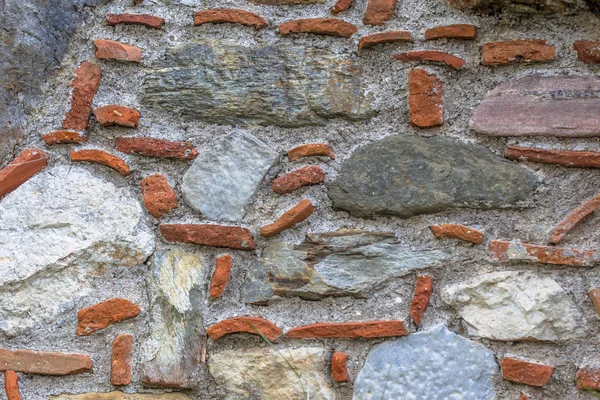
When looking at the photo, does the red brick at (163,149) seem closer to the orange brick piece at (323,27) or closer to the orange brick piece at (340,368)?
the orange brick piece at (323,27)

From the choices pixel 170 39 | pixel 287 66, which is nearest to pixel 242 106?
pixel 287 66

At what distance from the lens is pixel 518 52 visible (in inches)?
55.5

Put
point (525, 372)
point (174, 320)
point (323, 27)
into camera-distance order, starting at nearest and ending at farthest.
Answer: point (525, 372)
point (174, 320)
point (323, 27)

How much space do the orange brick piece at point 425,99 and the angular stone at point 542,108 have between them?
0.25ft

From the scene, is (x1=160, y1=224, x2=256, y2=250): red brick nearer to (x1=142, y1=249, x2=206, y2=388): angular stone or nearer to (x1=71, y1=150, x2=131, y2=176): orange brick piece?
(x1=142, y1=249, x2=206, y2=388): angular stone

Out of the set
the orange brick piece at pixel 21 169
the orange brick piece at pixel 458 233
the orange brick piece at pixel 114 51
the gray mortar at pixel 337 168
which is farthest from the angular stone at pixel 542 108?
the orange brick piece at pixel 21 169

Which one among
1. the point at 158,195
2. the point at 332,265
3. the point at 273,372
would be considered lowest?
the point at 273,372

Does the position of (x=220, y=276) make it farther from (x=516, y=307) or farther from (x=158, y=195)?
(x=516, y=307)

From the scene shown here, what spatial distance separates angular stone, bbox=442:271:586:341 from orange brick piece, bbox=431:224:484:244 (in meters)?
0.08

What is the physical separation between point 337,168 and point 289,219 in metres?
0.15

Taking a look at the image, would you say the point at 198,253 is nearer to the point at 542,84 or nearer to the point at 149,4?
the point at 149,4

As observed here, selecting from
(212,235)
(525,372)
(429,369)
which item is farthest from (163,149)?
(525,372)

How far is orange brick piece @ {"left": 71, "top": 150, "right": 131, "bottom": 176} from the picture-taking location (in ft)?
4.75

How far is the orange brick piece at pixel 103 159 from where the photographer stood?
145 cm
